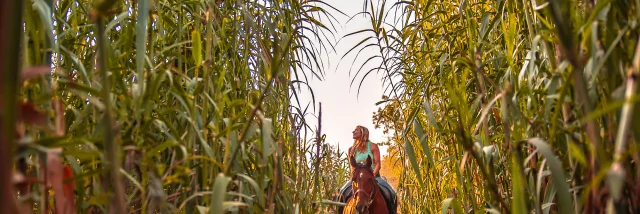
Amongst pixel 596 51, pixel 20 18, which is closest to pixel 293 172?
pixel 596 51

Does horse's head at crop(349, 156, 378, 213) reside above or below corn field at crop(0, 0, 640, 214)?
above

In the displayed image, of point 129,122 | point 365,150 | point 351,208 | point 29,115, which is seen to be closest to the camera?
point 29,115

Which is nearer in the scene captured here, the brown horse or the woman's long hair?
the brown horse

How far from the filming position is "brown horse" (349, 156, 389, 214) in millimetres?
5109

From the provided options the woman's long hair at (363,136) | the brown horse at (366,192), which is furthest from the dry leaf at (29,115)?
the woman's long hair at (363,136)

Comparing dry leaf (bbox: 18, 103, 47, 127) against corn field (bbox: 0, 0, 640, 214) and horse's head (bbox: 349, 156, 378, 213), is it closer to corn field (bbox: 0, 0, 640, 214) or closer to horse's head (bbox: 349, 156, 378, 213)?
corn field (bbox: 0, 0, 640, 214)

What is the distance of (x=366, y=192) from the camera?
525 cm

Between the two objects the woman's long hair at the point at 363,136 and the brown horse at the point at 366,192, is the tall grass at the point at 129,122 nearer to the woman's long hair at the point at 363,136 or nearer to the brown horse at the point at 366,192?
the brown horse at the point at 366,192

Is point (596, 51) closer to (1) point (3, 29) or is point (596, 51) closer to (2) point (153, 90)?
(2) point (153, 90)

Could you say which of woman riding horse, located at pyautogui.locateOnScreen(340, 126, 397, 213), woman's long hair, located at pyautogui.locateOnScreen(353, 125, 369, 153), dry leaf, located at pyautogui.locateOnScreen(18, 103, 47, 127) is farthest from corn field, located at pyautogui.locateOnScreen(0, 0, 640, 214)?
woman's long hair, located at pyautogui.locateOnScreen(353, 125, 369, 153)

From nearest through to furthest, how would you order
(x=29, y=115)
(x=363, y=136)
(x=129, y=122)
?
(x=29, y=115) → (x=129, y=122) → (x=363, y=136)

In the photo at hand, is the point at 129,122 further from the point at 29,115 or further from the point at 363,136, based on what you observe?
the point at 363,136

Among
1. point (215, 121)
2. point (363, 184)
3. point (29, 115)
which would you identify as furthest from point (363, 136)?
point (29, 115)

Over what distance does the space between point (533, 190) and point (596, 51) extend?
355 millimetres
